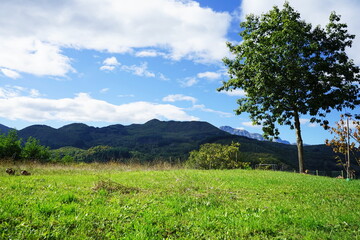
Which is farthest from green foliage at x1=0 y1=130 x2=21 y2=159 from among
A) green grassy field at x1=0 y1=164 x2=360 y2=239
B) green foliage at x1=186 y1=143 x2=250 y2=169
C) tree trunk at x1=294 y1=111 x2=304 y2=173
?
tree trunk at x1=294 y1=111 x2=304 y2=173

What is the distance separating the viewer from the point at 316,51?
27.8 metres

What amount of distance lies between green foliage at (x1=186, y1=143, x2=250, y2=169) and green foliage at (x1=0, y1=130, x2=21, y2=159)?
25.7 meters

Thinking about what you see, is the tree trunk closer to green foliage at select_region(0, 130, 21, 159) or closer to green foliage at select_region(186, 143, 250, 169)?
green foliage at select_region(186, 143, 250, 169)

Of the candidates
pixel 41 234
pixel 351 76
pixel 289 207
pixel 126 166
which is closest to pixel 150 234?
pixel 41 234

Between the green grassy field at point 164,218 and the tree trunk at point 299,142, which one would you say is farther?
the tree trunk at point 299,142

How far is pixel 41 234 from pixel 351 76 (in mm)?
31901

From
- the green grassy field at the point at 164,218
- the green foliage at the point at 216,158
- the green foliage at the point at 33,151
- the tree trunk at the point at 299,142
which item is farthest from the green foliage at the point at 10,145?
the tree trunk at the point at 299,142

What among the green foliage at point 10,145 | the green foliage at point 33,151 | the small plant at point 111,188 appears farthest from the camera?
the green foliage at point 33,151

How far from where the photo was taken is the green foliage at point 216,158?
3666 centimetres

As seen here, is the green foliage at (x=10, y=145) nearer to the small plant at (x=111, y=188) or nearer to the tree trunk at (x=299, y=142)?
the small plant at (x=111, y=188)

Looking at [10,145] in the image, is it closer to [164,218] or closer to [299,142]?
[164,218]

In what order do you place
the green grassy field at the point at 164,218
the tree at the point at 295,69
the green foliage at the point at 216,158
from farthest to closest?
1. the green foliage at the point at 216,158
2. the tree at the point at 295,69
3. the green grassy field at the point at 164,218

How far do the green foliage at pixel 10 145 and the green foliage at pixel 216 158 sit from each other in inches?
1010

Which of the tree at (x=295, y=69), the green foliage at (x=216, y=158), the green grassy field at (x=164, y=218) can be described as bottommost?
the green grassy field at (x=164, y=218)
